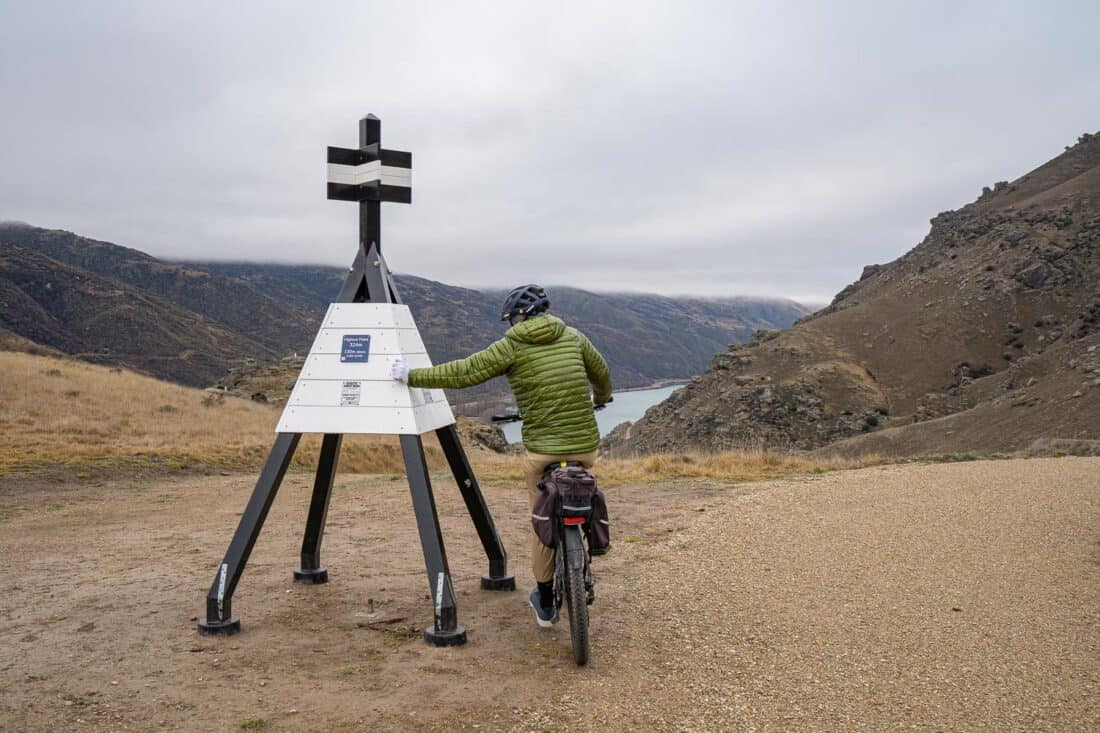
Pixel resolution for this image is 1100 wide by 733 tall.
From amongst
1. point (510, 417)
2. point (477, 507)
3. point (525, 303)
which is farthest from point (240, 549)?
point (525, 303)

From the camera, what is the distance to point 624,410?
429 ft

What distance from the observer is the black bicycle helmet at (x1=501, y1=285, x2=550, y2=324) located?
5.10 metres

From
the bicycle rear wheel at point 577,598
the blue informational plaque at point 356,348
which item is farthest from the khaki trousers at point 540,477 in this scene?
the blue informational plaque at point 356,348

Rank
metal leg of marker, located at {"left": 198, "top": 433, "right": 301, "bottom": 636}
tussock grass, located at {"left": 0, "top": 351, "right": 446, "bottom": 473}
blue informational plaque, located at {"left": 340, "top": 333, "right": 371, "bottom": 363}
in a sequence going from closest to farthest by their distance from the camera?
metal leg of marker, located at {"left": 198, "top": 433, "right": 301, "bottom": 636} < blue informational plaque, located at {"left": 340, "top": 333, "right": 371, "bottom": 363} < tussock grass, located at {"left": 0, "top": 351, "right": 446, "bottom": 473}

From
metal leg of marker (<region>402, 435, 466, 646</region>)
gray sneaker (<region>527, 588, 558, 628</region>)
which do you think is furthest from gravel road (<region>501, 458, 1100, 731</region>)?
metal leg of marker (<region>402, 435, 466, 646</region>)

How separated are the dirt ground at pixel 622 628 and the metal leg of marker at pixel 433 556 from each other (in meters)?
0.12

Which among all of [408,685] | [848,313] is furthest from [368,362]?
[848,313]

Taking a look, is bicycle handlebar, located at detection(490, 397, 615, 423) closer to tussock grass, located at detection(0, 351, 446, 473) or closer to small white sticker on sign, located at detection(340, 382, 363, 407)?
small white sticker on sign, located at detection(340, 382, 363, 407)

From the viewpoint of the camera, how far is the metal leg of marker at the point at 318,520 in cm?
625

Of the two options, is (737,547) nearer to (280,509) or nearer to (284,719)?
(284,719)

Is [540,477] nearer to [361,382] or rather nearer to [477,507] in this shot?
[477,507]

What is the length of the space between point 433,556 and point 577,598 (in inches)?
40.3

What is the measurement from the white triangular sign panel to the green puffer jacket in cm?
44

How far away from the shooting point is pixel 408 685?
14.0 feet
